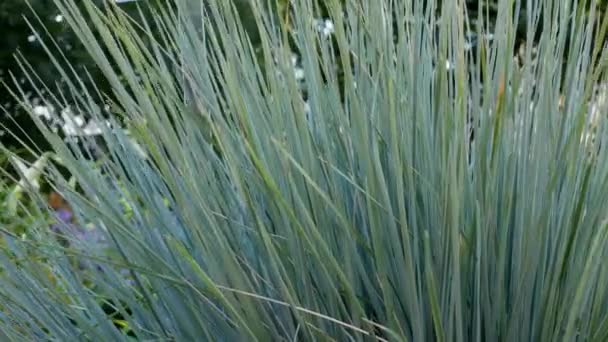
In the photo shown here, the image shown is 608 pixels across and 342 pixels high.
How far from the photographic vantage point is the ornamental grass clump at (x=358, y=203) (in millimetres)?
1065

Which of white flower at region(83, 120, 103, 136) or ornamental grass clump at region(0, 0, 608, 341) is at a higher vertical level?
white flower at region(83, 120, 103, 136)

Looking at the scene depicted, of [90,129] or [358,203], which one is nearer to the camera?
[358,203]

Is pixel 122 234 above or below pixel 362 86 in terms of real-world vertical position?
below

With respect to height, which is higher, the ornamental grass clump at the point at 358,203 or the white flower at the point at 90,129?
the white flower at the point at 90,129

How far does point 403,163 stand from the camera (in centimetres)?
119

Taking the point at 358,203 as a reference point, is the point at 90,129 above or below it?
above

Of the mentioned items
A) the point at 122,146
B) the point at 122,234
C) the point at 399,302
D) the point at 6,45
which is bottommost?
the point at 399,302

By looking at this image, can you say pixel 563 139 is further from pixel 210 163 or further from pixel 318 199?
pixel 210 163

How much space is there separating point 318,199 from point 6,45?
14.4 feet

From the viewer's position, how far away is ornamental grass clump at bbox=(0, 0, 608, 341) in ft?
3.50

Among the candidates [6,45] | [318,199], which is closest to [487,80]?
[318,199]

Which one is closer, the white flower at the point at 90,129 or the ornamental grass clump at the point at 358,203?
the ornamental grass clump at the point at 358,203

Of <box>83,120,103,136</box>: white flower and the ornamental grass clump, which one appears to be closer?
the ornamental grass clump

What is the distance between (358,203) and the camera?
1.24m
